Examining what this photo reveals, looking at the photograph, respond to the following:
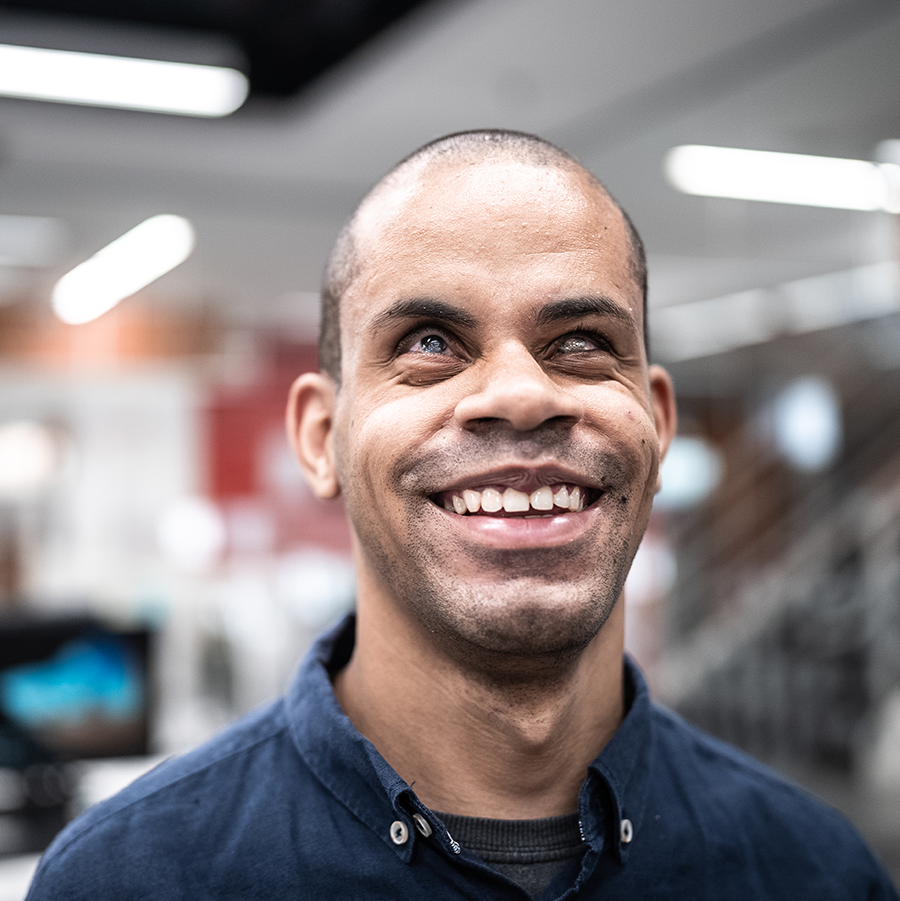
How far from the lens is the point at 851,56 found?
3672 millimetres

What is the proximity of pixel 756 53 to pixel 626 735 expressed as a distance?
3.39m

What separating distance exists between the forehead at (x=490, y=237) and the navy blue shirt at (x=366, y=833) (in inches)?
19.1

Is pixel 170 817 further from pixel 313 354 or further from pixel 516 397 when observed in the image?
pixel 313 354

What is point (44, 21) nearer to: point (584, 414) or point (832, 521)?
point (584, 414)

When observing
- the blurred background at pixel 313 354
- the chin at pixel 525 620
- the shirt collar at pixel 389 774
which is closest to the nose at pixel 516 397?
the chin at pixel 525 620

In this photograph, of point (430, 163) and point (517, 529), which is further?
point (430, 163)

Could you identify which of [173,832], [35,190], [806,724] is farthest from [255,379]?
[173,832]

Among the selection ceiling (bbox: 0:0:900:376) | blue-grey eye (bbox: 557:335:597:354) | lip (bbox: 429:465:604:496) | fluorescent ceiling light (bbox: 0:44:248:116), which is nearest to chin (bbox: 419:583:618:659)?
lip (bbox: 429:465:604:496)

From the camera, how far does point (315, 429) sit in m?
1.23

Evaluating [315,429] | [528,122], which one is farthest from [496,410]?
[528,122]

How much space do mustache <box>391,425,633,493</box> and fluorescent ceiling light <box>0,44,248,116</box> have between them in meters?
3.39

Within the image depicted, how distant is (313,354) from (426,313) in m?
8.16

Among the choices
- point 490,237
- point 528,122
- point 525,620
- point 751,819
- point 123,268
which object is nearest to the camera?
point 525,620

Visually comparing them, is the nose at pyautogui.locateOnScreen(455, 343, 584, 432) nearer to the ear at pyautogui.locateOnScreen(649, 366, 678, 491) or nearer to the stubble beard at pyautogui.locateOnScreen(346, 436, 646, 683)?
the stubble beard at pyautogui.locateOnScreen(346, 436, 646, 683)
